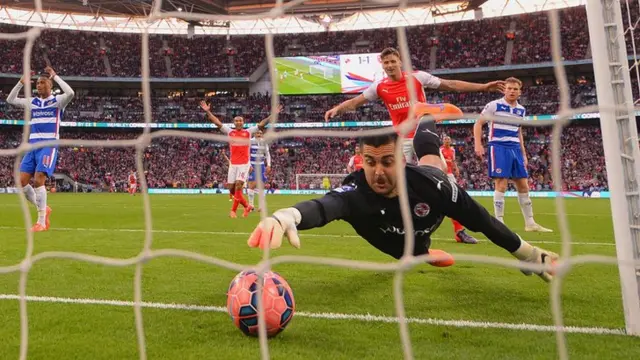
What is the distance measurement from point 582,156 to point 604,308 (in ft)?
85.5

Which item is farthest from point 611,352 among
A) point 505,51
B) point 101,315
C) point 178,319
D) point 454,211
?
point 505,51

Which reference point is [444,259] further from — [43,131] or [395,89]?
[43,131]

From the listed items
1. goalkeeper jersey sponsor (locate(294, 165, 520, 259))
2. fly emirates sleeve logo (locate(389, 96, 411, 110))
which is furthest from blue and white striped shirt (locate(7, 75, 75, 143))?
goalkeeper jersey sponsor (locate(294, 165, 520, 259))

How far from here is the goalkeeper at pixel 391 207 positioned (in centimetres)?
280

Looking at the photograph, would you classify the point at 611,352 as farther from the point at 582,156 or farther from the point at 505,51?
the point at 505,51

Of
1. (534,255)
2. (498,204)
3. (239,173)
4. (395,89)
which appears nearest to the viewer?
(534,255)

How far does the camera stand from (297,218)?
2.42 metres

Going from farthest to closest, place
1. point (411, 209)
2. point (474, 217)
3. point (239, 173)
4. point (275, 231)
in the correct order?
point (239, 173) < point (474, 217) < point (411, 209) < point (275, 231)

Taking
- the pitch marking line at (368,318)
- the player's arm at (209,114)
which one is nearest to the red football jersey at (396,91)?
the player's arm at (209,114)

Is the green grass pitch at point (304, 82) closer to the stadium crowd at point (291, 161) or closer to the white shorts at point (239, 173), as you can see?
the stadium crowd at point (291, 161)

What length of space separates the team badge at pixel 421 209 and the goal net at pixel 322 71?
1242 inches

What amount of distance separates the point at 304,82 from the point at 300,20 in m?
7.90

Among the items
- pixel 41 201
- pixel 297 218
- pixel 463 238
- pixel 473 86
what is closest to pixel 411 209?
pixel 297 218

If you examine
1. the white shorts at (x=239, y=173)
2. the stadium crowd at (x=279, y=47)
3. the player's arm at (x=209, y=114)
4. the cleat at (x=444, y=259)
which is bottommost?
the cleat at (x=444, y=259)
